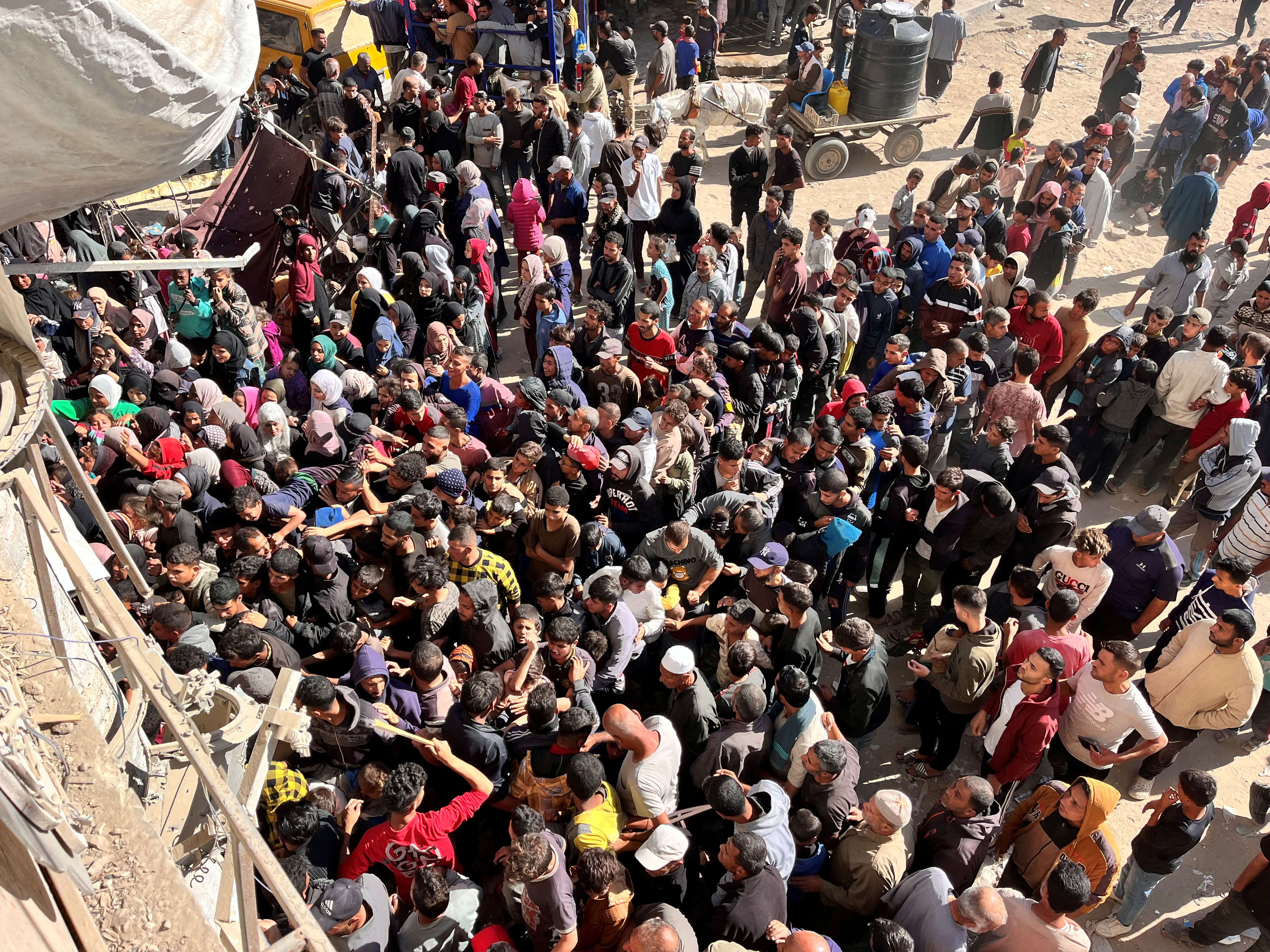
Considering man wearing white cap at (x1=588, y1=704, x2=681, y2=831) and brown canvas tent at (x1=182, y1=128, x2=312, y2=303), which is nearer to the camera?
man wearing white cap at (x1=588, y1=704, x2=681, y2=831)

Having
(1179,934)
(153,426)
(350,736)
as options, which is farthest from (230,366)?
(1179,934)

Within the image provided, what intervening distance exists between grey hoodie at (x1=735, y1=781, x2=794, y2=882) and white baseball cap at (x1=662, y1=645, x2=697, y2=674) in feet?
2.35

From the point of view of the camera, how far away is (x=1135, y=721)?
5.27 m

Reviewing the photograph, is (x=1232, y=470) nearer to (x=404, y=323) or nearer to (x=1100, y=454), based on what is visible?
(x=1100, y=454)

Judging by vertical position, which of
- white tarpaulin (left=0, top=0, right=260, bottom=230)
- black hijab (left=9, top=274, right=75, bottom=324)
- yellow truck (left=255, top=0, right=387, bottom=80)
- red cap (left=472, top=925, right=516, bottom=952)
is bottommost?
red cap (left=472, top=925, right=516, bottom=952)

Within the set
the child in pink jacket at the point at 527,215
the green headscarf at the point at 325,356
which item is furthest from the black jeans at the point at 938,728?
the child in pink jacket at the point at 527,215

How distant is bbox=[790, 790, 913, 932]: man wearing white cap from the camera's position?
4.36 meters

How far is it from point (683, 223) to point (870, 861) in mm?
7109

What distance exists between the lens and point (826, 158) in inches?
532

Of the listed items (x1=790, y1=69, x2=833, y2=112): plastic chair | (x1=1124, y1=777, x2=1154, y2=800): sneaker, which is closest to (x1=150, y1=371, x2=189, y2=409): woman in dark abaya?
(x1=1124, y1=777, x2=1154, y2=800): sneaker

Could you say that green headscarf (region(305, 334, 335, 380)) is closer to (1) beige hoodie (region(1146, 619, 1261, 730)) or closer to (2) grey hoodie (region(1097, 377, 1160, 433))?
(1) beige hoodie (region(1146, 619, 1261, 730))

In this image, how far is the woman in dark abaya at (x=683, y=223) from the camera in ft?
32.5

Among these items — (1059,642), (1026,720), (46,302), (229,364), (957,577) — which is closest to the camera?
(1026,720)

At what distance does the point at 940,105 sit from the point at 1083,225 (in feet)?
22.8
